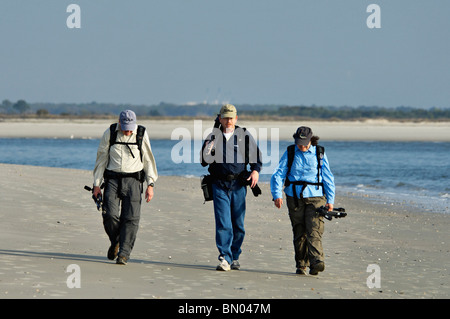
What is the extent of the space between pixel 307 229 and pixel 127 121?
2293mm

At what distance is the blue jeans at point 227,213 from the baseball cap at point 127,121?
1.12m

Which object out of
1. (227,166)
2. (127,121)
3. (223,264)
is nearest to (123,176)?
(127,121)

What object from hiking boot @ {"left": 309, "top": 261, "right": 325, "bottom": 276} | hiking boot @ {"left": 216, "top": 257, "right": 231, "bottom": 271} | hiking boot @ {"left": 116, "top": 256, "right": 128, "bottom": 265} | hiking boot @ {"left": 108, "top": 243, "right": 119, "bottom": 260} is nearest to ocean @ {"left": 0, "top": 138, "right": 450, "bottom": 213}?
hiking boot @ {"left": 309, "top": 261, "right": 325, "bottom": 276}

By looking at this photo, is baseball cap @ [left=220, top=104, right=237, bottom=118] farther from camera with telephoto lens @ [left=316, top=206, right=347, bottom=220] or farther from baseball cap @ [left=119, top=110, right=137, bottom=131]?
camera with telephoto lens @ [left=316, top=206, right=347, bottom=220]

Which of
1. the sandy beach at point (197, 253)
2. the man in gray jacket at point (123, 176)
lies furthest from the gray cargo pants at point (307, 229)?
the man in gray jacket at point (123, 176)

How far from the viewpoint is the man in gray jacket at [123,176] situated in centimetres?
847

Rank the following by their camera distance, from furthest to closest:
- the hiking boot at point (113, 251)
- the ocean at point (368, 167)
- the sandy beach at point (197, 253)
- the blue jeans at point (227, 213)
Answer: the ocean at point (368, 167)
the hiking boot at point (113, 251)
the blue jeans at point (227, 213)
the sandy beach at point (197, 253)

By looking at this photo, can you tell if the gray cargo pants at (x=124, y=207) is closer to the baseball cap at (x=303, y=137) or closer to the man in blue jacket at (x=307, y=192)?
the man in blue jacket at (x=307, y=192)

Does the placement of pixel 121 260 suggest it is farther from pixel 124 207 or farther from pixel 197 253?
pixel 197 253

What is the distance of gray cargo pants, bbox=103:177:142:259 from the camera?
27.8 feet

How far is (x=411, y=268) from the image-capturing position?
8977mm

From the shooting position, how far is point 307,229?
329 inches
